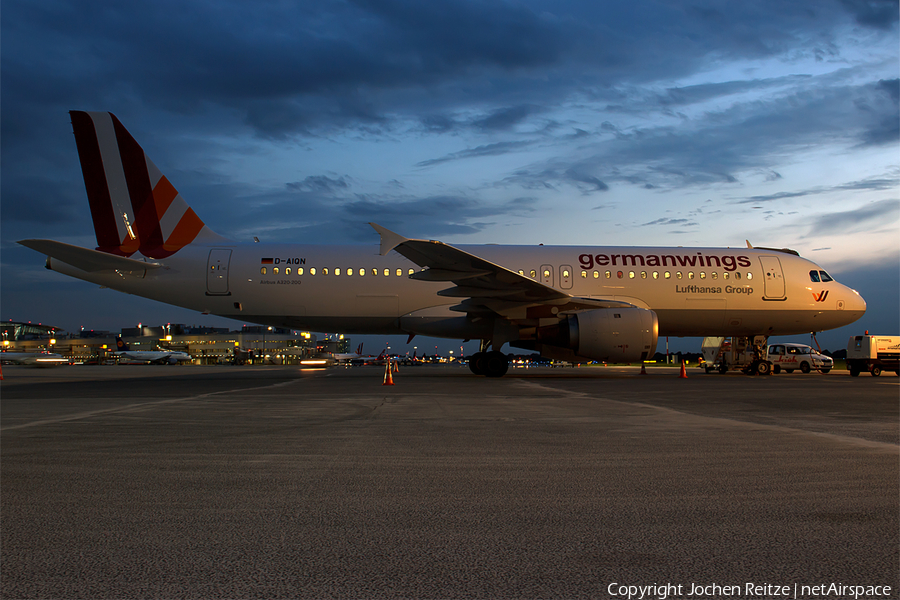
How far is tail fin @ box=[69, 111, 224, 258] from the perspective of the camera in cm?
1839

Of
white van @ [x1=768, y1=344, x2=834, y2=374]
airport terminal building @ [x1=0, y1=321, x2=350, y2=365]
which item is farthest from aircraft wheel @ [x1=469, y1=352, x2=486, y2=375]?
airport terminal building @ [x1=0, y1=321, x2=350, y2=365]

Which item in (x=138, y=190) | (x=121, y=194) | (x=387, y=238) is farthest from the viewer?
(x=138, y=190)

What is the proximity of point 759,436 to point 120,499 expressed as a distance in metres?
5.64

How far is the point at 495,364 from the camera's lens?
18.0 meters

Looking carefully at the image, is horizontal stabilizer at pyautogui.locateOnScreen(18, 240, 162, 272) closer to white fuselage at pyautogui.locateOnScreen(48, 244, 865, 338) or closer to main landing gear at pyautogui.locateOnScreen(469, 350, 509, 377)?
white fuselage at pyautogui.locateOnScreen(48, 244, 865, 338)

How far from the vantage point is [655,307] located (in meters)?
18.7

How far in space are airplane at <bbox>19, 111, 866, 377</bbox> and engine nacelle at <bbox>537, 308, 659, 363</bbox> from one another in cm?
67

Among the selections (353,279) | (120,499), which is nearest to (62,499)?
(120,499)

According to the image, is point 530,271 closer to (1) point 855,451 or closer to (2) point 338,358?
(1) point 855,451

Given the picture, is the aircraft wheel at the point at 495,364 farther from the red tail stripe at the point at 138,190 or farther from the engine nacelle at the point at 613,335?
the red tail stripe at the point at 138,190

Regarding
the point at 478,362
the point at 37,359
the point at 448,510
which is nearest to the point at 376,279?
the point at 478,362

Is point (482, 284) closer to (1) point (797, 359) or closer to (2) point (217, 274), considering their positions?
(2) point (217, 274)

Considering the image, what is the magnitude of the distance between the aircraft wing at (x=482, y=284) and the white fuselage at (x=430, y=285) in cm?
111

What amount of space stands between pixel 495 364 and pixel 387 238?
5253 mm
